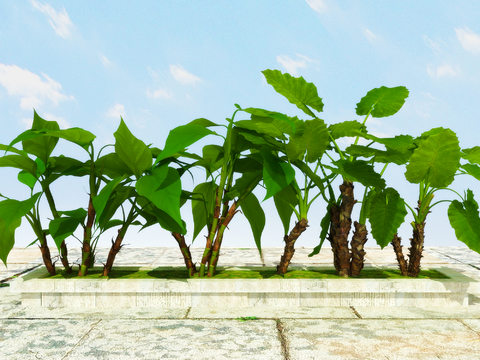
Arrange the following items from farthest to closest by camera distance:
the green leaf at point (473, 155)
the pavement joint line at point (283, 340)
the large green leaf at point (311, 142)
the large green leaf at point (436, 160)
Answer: the green leaf at point (473, 155) → the large green leaf at point (436, 160) → the large green leaf at point (311, 142) → the pavement joint line at point (283, 340)

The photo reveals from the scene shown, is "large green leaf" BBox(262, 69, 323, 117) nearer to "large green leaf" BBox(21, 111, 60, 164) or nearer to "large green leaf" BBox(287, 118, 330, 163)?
"large green leaf" BBox(287, 118, 330, 163)

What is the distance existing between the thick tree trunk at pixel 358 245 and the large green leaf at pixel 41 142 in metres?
1.87

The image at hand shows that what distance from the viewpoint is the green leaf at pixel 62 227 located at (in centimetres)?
256

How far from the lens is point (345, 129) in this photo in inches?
104

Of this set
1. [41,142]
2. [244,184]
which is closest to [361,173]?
[244,184]

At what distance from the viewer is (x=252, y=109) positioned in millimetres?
2529

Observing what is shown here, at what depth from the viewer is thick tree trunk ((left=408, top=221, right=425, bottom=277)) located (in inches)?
114

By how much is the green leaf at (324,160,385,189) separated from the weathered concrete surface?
0.71 metres

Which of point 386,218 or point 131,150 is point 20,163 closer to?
point 131,150

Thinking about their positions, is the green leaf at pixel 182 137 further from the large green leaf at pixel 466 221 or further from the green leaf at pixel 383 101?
the large green leaf at pixel 466 221

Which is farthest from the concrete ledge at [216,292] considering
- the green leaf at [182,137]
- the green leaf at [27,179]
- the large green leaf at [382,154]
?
the green leaf at [182,137]

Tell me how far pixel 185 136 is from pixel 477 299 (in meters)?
2.13

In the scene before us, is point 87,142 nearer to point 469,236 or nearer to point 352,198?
point 352,198

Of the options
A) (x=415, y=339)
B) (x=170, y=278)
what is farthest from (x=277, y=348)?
(x=170, y=278)
